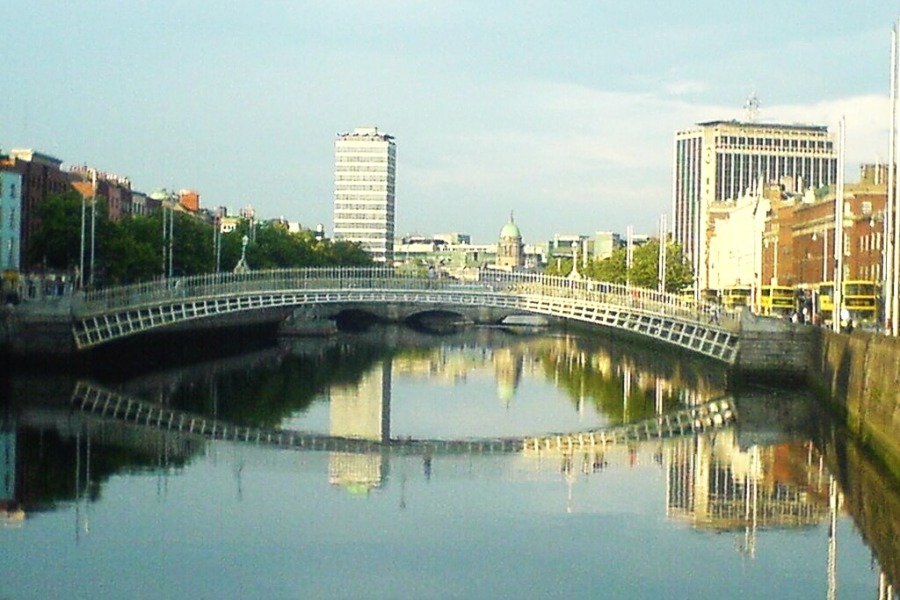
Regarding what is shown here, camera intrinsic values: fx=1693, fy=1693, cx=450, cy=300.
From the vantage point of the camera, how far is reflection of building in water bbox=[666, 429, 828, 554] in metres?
27.5

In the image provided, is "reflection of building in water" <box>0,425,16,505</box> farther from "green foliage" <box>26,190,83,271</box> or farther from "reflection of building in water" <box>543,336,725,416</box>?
"green foliage" <box>26,190,83,271</box>

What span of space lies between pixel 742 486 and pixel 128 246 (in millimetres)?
44291

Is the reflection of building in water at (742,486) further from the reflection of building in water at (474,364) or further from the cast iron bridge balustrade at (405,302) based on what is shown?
the cast iron bridge balustrade at (405,302)

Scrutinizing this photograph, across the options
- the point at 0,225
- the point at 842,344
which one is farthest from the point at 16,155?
the point at 842,344

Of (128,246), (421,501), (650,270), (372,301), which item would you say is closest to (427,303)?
(372,301)

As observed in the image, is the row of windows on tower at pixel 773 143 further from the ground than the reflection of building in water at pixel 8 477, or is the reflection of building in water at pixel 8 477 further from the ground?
the row of windows on tower at pixel 773 143

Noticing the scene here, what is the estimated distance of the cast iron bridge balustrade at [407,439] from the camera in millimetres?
37781

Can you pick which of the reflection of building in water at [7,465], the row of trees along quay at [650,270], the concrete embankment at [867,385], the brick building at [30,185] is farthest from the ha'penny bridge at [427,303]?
the row of trees along quay at [650,270]

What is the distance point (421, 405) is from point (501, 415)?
326 centimetres

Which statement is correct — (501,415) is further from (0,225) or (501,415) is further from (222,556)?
(0,225)

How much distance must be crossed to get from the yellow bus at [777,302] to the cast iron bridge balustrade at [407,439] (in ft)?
81.5

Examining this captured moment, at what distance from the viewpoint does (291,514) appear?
27453 mm

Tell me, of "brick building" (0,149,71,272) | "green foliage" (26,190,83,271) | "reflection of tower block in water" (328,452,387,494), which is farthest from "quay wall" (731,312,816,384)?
"brick building" (0,149,71,272)

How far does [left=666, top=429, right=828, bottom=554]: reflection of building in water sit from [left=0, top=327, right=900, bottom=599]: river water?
9 cm
